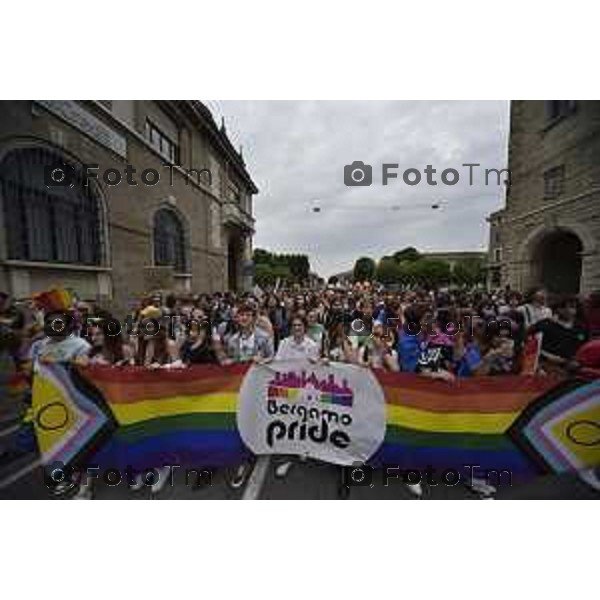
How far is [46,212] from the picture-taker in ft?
26.5

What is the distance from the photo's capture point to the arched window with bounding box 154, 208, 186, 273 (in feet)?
45.6

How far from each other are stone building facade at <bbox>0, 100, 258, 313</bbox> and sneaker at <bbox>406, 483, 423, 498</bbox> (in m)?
7.74

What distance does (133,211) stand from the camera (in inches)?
458

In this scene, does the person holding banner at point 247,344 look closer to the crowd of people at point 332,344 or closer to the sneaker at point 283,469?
the crowd of people at point 332,344

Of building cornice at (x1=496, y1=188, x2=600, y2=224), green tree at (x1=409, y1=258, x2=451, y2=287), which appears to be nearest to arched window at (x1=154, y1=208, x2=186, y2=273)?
building cornice at (x1=496, y1=188, x2=600, y2=224)

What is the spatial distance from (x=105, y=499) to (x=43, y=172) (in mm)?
7569

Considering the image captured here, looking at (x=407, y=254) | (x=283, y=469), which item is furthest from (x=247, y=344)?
(x=407, y=254)

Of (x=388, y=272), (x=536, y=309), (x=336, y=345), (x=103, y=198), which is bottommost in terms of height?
(x=336, y=345)

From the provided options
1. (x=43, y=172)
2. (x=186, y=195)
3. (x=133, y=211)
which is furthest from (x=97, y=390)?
(x=186, y=195)

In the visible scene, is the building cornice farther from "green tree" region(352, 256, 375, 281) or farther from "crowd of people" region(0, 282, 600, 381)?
"green tree" region(352, 256, 375, 281)

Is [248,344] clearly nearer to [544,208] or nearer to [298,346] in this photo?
[298,346]

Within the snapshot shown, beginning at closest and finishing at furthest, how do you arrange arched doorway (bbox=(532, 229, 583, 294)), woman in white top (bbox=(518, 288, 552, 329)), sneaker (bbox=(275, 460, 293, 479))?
sneaker (bbox=(275, 460, 293, 479)) < woman in white top (bbox=(518, 288, 552, 329)) < arched doorway (bbox=(532, 229, 583, 294))

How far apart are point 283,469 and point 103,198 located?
9.49m
